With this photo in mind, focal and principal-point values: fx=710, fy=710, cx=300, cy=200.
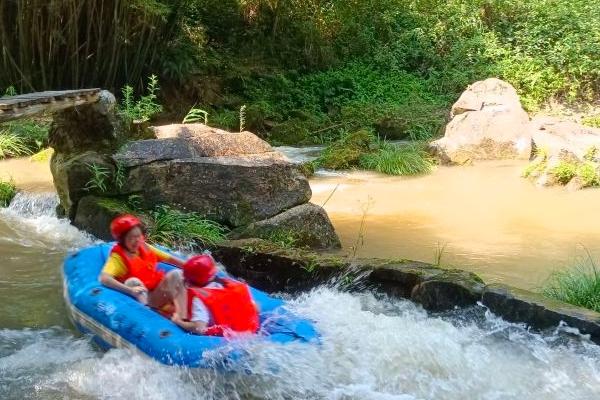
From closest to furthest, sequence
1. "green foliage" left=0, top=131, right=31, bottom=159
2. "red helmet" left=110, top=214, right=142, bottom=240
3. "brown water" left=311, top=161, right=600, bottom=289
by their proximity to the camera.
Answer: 1. "red helmet" left=110, top=214, right=142, bottom=240
2. "brown water" left=311, top=161, right=600, bottom=289
3. "green foliage" left=0, top=131, right=31, bottom=159

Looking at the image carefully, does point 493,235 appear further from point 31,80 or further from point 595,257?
point 31,80

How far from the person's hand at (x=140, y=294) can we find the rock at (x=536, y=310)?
2224 mm

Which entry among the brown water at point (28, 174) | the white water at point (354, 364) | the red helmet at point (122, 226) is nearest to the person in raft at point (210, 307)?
the white water at point (354, 364)

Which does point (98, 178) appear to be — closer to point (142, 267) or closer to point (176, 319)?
point (142, 267)

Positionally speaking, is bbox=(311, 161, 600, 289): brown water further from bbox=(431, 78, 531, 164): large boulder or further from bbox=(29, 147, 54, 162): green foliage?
bbox=(29, 147, 54, 162): green foliage

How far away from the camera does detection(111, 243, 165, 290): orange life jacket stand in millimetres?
4656

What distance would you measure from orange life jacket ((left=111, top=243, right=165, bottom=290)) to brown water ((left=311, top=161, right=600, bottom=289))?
236 cm

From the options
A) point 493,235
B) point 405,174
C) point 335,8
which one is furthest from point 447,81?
point 493,235

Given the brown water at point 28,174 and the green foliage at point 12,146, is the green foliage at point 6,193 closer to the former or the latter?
the brown water at point 28,174

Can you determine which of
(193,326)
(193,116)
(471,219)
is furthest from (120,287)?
(193,116)

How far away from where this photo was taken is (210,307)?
4008 mm

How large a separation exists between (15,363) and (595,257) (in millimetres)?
4777

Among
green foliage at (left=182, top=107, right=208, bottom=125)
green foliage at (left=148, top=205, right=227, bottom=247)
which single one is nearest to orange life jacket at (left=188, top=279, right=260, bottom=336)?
green foliage at (left=148, top=205, right=227, bottom=247)

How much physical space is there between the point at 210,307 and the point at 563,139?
828 cm
